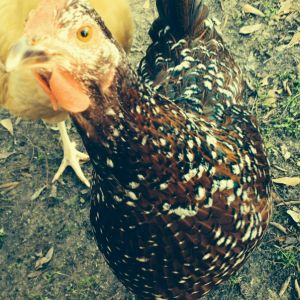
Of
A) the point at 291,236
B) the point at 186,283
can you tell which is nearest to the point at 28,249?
the point at 186,283

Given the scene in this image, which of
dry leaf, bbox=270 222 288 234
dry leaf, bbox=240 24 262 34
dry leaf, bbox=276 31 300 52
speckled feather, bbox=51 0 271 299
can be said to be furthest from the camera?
dry leaf, bbox=240 24 262 34

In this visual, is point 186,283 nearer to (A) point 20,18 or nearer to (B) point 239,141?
(B) point 239,141

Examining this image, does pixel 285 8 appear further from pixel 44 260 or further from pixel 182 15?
pixel 44 260

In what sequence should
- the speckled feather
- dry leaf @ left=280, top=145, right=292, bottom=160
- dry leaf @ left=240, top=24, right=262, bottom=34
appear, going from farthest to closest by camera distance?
dry leaf @ left=240, top=24, right=262, bottom=34, dry leaf @ left=280, top=145, right=292, bottom=160, the speckled feather

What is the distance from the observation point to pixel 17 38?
93.8 inches

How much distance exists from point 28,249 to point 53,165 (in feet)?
2.08

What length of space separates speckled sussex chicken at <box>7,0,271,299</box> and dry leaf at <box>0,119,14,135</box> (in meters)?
1.41

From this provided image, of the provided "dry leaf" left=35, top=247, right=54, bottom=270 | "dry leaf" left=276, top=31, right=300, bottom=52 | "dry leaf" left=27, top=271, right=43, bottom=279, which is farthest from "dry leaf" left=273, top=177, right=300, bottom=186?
"dry leaf" left=27, top=271, right=43, bottom=279

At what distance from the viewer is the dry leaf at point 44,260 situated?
303cm

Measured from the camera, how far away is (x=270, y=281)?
284cm

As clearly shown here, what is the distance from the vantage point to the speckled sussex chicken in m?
1.24

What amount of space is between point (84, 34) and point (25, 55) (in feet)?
0.53

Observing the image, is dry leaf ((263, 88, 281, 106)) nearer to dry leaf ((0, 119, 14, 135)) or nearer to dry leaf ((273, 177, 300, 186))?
dry leaf ((273, 177, 300, 186))

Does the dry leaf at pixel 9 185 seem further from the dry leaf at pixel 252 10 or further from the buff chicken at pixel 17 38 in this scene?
the dry leaf at pixel 252 10
